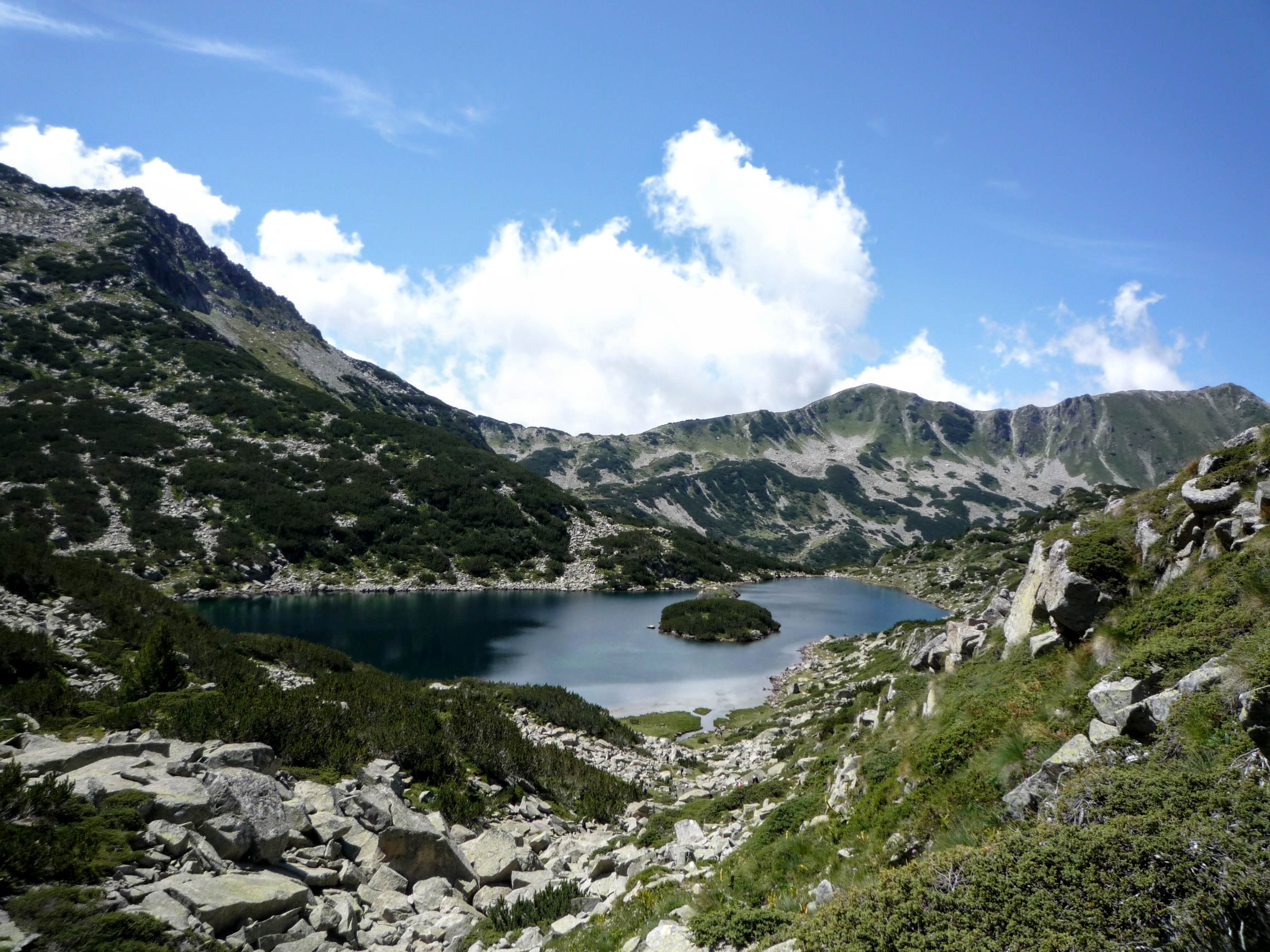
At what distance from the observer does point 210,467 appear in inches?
3519

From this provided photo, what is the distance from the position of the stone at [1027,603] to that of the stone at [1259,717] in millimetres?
7278

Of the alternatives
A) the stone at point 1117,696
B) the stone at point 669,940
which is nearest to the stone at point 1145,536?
the stone at point 1117,696

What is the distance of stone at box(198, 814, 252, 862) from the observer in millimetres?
9664

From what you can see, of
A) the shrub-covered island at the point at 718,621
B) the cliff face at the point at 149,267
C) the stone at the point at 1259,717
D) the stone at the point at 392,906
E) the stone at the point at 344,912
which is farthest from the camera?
the cliff face at the point at 149,267

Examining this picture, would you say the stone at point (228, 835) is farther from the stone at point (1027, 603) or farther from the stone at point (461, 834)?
the stone at point (1027, 603)

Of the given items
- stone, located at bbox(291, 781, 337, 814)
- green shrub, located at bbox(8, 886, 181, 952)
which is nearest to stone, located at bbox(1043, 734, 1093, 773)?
green shrub, located at bbox(8, 886, 181, 952)

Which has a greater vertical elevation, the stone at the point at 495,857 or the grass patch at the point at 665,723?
the stone at the point at 495,857

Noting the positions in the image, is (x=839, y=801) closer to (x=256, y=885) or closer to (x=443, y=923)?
(x=443, y=923)

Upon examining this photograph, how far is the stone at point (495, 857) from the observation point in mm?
12672

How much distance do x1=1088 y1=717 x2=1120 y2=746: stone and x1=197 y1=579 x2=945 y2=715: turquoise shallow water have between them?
34.4 meters

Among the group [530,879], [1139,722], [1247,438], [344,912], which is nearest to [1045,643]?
[1139,722]

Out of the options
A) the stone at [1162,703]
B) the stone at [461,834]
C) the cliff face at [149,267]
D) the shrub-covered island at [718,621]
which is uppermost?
the cliff face at [149,267]

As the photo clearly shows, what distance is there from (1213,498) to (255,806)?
1799 cm

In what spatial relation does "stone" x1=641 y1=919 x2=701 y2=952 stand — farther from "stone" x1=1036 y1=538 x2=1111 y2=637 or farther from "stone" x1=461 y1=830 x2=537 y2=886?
"stone" x1=1036 y1=538 x2=1111 y2=637
